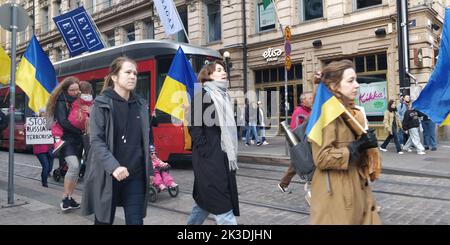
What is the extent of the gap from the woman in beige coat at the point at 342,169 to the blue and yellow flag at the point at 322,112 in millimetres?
45

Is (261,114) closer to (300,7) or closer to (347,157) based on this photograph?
(300,7)

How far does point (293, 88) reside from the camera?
1889 centimetres

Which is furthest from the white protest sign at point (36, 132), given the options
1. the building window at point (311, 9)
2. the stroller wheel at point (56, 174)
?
the building window at point (311, 9)

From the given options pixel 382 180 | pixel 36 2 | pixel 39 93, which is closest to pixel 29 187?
pixel 39 93

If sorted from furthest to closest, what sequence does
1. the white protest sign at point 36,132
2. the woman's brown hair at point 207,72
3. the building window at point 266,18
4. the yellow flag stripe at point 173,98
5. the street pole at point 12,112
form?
1. the building window at point 266,18
2. the yellow flag stripe at point 173,98
3. the white protest sign at point 36,132
4. the street pole at point 12,112
5. the woman's brown hair at point 207,72

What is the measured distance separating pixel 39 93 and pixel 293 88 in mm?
13460

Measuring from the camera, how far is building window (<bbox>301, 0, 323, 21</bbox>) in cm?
1803

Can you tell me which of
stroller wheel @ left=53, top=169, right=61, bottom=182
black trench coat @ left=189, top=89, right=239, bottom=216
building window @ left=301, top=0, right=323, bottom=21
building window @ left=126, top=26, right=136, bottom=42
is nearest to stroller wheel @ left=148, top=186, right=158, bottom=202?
black trench coat @ left=189, top=89, right=239, bottom=216

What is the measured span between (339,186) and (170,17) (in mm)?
14358

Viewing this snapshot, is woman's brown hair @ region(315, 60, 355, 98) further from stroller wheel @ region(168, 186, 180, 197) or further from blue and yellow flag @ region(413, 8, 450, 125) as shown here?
stroller wheel @ region(168, 186, 180, 197)

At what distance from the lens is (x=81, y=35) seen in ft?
60.6

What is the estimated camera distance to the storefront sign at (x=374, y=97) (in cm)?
1598

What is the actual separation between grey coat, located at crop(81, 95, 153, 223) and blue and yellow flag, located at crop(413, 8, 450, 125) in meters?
3.26

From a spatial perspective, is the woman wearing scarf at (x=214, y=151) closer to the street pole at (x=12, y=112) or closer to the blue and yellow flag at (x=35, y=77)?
the street pole at (x=12, y=112)
